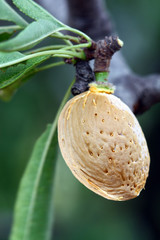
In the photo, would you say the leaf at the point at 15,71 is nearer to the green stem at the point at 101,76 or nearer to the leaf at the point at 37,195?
the green stem at the point at 101,76

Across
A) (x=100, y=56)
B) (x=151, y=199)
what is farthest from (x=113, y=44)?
(x=151, y=199)

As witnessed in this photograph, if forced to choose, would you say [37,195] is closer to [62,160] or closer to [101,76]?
[101,76]

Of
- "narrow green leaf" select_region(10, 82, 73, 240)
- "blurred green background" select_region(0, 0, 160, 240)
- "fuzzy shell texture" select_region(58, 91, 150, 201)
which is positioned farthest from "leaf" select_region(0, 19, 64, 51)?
"blurred green background" select_region(0, 0, 160, 240)

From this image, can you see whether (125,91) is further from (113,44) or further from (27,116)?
(27,116)

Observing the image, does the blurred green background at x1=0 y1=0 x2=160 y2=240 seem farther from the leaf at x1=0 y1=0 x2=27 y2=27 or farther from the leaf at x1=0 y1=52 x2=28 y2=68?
the leaf at x1=0 y1=52 x2=28 y2=68

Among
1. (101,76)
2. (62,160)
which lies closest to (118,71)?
(101,76)
